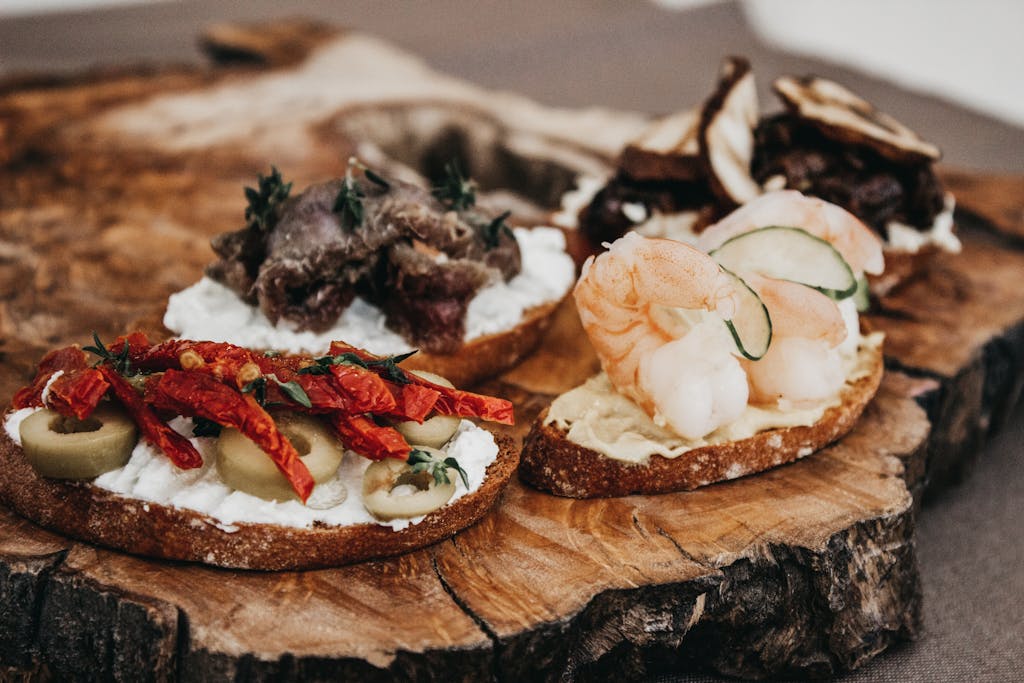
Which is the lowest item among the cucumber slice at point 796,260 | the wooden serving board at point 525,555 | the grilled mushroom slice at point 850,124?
the wooden serving board at point 525,555

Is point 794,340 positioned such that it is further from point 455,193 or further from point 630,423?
point 455,193

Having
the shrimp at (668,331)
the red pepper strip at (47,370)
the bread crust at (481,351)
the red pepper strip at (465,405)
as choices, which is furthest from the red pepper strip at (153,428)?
the shrimp at (668,331)

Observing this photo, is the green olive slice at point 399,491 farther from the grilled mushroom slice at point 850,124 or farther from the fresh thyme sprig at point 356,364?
the grilled mushroom slice at point 850,124

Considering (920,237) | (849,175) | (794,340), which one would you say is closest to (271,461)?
(794,340)

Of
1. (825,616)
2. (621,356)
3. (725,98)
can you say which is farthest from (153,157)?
(825,616)

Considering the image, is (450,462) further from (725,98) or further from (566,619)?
(725,98)
